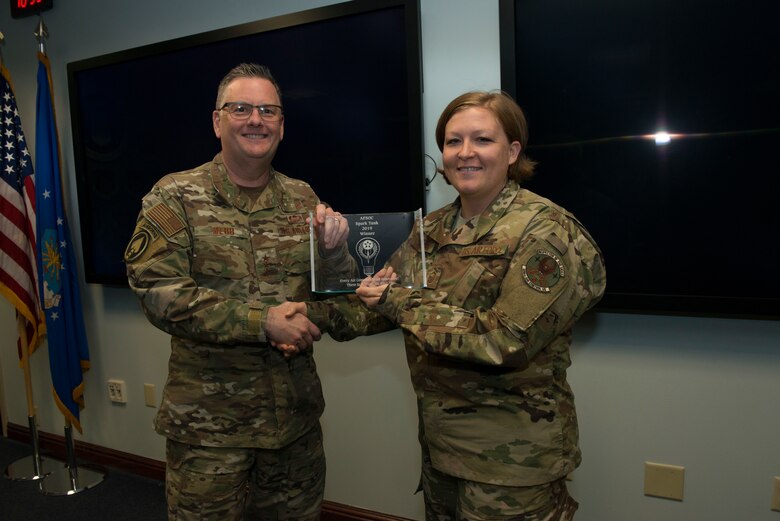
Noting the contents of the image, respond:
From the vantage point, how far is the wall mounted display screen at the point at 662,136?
150 centimetres

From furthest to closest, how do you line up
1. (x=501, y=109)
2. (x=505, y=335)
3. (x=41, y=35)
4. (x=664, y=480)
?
(x=41, y=35) → (x=664, y=480) → (x=501, y=109) → (x=505, y=335)

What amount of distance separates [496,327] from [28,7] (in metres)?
2.92

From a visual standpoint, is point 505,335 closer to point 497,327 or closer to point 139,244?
point 497,327

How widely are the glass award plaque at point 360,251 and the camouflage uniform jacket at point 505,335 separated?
A: 136 mm

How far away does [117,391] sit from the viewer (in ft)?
9.41

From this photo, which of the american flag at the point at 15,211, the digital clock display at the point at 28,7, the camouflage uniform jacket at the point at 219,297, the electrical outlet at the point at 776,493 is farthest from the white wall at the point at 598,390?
the camouflage uniform jacket at the point at 219,297

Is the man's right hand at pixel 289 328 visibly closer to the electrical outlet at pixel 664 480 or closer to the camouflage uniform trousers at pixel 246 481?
the camouflage uniform trousers at pixel 246 481

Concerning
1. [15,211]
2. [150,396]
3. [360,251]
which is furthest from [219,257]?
[15,211]

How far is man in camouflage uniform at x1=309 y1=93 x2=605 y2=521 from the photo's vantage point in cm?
115

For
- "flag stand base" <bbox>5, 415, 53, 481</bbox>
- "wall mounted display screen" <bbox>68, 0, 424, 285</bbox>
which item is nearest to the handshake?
"wall mounted display screen" <bbox>68, 0, 424, 285</bbox>

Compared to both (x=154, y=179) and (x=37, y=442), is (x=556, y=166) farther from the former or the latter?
(x=37, y=442)

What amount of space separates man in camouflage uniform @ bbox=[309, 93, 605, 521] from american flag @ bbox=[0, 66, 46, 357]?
214 centimetres

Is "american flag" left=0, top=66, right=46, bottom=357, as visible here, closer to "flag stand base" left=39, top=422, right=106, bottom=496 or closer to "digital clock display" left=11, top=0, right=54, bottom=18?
"digital clock display" left=11, top=0, right=54, bottom=18

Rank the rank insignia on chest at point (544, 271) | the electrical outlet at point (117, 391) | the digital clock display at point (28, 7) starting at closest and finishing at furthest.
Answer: the rank insignia on chest at point (544, 271), the digital clock display at point (28, 7), the electrical outlet at point (117, 391)
